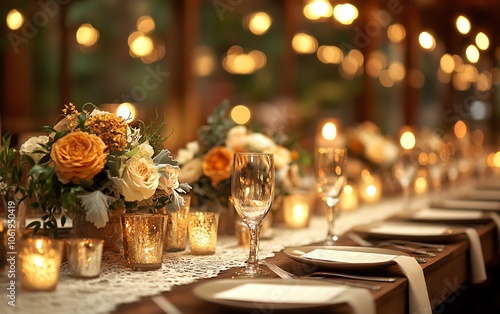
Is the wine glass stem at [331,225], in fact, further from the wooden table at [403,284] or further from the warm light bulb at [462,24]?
the warm light bulb at [462,24]

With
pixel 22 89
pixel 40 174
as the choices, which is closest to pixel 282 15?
pixel 22 89

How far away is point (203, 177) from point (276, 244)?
31 cm

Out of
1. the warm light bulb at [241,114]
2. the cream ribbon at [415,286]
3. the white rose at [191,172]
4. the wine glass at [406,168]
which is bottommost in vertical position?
the cream ribbon at [415,286]

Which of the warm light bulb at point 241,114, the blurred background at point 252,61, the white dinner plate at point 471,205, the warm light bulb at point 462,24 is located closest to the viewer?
the white dinner plate at point 471,205

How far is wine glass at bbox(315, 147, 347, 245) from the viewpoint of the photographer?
2.04 meters

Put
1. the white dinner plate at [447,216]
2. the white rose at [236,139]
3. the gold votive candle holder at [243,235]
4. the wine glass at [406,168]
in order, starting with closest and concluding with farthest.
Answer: the gold votive candle holder at [243,235] → the white rose at [236,139] → the white dinner plate at [447,216] → the wine glass at [406,168]

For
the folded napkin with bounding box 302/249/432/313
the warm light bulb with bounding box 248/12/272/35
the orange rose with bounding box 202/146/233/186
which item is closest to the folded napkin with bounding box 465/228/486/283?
the folded napkin with bounding box 302/249/432/313

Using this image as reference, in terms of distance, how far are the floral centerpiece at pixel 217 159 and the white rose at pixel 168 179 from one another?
0.44 metres

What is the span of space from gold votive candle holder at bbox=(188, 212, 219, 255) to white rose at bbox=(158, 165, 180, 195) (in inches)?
5.2

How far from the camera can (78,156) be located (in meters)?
1.44

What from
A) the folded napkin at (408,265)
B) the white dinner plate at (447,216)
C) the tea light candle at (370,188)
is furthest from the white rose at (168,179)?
the tea light candle at (370,188)

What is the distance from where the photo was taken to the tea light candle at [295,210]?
92.7 inches

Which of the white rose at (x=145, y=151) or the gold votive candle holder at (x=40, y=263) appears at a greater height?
the white rose at (x=145, y=151)

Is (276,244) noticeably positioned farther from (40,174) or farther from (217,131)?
(40,174)
